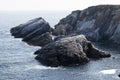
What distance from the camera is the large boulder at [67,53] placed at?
104 metres

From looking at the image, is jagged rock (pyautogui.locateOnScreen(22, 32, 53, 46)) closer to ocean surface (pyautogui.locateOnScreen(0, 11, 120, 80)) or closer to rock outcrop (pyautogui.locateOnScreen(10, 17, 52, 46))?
rock outcrop (pyautogui.locateOnScreen(10, 17, 52, 46))

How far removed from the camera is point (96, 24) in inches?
6501

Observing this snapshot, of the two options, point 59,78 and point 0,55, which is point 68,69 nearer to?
point 59,78

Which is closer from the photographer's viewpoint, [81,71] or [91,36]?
[81,71]

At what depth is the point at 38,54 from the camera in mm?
115125

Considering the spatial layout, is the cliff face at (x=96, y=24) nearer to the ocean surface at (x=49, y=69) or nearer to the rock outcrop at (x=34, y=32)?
the rock outcrop at (x=34, y=32)

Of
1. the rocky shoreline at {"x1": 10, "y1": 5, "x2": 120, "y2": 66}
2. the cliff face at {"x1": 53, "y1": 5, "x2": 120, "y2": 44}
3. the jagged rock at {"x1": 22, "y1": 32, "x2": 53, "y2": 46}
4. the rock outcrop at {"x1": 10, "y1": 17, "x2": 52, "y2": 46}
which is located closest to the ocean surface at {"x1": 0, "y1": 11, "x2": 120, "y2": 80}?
the rocky shoreline at {"x1": 10, "y1": 5, "x2": 120, "y2": 66}

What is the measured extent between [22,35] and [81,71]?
74.0m

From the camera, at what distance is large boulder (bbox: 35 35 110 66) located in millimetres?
104025

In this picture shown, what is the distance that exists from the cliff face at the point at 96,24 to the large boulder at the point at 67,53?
32.3m

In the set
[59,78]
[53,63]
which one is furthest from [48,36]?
[59,78]

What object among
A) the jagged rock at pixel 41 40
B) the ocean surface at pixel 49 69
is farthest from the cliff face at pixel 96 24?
the ocean surface at pixel 49 69

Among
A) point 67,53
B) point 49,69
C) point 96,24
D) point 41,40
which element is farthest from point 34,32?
point 49,69

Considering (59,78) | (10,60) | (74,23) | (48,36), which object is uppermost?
(74,23)
